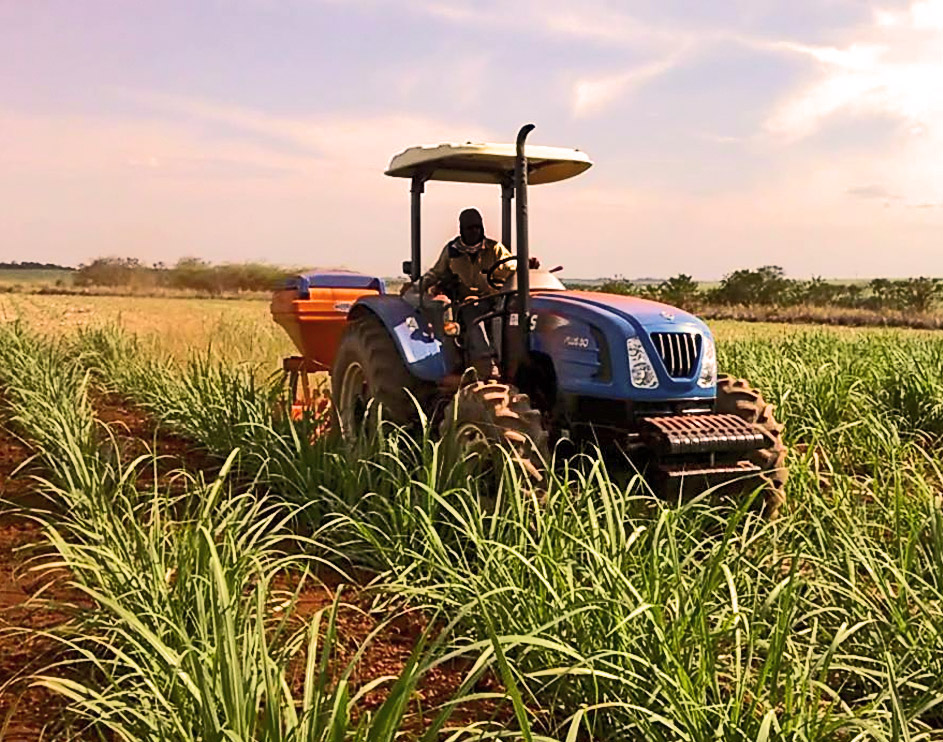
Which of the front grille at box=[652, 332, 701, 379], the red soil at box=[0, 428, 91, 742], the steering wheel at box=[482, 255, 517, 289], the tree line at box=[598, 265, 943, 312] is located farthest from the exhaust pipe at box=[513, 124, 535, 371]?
the tree line at box=[598, 265, 943, 312]

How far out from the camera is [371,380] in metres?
5.13

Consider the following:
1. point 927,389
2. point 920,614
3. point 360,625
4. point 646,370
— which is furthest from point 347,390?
point 927,389

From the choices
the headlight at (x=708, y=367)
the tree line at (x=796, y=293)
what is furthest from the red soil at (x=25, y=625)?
the tree line at (x=796, y=293)

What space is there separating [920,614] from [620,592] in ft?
2.95

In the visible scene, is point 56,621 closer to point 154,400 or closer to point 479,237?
point 479,237

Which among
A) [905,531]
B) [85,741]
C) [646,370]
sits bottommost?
[85,741]

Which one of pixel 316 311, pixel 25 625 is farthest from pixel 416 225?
pixel 25 625

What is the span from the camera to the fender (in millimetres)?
4926

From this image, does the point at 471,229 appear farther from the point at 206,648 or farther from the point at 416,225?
the point at 206,648

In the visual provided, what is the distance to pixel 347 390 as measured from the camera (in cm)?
570

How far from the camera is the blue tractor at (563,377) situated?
4008 mm

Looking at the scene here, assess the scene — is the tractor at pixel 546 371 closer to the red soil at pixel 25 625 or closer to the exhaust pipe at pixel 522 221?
the exhaust pipe at pixel 522 221

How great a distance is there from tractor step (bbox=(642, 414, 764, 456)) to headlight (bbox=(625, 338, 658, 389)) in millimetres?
163

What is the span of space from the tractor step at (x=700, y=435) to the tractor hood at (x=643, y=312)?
0.43m
